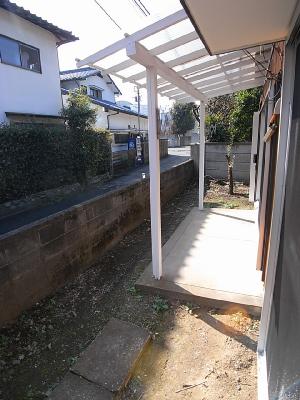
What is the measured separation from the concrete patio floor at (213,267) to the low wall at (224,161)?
14.0 feet

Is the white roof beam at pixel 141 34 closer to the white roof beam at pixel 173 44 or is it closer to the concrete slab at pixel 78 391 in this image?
the white roof beam at pixel 173 44

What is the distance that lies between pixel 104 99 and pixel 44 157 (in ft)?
51.2

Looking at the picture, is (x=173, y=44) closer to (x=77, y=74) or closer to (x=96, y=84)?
(x=77, y=74)

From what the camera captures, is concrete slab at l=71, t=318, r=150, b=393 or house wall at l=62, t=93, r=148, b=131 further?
house wall at l=62, t=93, r=148, b=131

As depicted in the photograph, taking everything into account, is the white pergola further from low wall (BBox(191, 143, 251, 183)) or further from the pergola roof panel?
low wall (BBox(191, 143, 251, 183))

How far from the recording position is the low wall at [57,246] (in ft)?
8.78

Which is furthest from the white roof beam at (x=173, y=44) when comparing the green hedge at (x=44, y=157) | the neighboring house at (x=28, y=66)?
the neighboring house at (x=28, y=66)

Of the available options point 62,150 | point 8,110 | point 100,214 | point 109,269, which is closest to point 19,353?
point 109,269

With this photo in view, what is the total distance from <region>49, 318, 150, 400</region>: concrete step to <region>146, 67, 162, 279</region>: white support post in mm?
919

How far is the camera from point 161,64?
9.80ft

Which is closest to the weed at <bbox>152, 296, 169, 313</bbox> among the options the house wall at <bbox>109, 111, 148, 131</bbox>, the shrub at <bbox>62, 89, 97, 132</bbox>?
the shrub at <bbox>62, 89, 97, 132</bbox>

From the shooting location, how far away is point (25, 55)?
9.41 metres

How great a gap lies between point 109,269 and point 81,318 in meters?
1.06

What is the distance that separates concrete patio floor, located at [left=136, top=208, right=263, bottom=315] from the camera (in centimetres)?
297
